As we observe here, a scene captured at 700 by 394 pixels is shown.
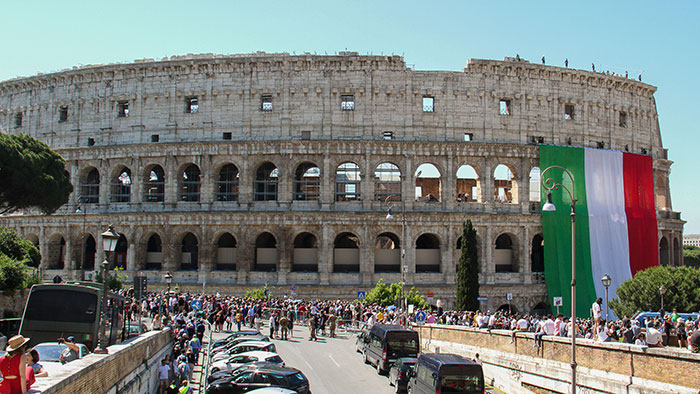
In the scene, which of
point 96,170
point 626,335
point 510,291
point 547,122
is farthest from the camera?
point 96,170

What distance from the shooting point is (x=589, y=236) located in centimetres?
4772

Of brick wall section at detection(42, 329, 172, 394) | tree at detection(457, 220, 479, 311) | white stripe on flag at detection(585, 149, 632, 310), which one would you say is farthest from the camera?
white stripe on flag at detection(585, 149, 632, 310)

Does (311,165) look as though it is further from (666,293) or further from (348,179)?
(666,293)

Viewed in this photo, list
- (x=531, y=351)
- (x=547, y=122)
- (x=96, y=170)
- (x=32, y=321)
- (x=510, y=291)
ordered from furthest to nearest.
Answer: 1. (x=96, y=170)
2. (x=547, y=122)
3. (x=510, y=291)
4. (x=531, y=351)
5. (x=32, y=321)

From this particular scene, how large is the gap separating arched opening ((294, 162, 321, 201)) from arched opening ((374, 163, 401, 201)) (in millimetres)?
4735

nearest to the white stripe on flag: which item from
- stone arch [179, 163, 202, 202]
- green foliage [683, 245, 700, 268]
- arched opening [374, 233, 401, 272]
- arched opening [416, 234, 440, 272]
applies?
arched opening [416, 234, 440, 272]

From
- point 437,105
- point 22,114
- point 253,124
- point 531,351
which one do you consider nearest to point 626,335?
point 531,351

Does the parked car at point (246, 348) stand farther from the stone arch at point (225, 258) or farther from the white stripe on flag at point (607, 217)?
the white stripe on flag at point (607, 217)

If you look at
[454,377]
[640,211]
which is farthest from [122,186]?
[640,211]

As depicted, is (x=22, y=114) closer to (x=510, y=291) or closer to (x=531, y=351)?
(x=510, y=291)

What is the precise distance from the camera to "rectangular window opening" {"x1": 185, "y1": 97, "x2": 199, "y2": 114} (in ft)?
159

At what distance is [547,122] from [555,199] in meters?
6.51

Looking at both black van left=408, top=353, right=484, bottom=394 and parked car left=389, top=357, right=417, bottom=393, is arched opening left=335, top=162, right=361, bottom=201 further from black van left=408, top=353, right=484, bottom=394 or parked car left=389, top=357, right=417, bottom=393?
black van left=408, top=353, right=484, bottom=394

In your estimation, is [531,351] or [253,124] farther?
[253,124]
